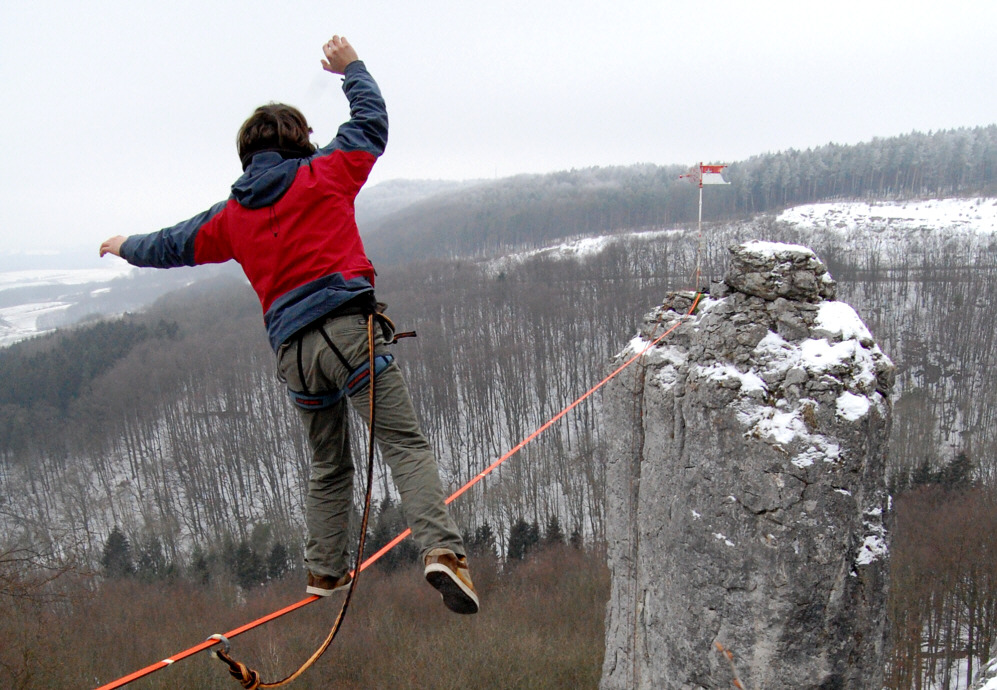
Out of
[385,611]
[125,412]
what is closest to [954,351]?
[385,611]

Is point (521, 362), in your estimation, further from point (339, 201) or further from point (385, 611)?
point (339, 201)

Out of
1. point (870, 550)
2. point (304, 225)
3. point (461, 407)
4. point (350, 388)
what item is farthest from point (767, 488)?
point (461, 407)

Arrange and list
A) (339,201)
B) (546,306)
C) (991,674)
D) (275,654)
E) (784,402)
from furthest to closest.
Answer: (546,306) → (275,654) → (784,402) → (991,674) → (339,201)

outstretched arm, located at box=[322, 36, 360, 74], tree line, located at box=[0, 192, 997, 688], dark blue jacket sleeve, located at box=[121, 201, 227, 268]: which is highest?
outstretched arm, located at box=[322, 36, 360, 74]

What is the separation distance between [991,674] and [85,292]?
202005 millimetres

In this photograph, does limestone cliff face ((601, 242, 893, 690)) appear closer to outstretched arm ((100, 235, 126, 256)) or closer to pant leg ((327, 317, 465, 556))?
pant leg ((327, 317, 465, 556))

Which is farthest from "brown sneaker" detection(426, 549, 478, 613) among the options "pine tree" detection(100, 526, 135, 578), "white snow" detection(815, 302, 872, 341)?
"pine tree" detection(100, 526, 135, 578)

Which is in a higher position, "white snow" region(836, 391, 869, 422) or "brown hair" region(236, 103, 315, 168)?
"brown hair" region(236, 103, 315, 168)

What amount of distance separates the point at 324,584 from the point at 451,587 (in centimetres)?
111

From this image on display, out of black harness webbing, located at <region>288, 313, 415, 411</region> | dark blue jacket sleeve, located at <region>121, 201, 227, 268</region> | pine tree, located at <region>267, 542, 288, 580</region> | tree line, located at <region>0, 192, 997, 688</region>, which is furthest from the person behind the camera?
tree line, located at <region>0, 192, 997, 688</region>

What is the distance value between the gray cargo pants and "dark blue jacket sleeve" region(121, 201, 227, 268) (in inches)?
34.5

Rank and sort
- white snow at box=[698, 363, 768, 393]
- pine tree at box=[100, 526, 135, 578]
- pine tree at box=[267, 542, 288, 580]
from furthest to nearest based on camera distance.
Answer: pine tree at box=[100, 526, 135, 578]
pine tree at box=[267, 542, 288, 580]
white snow at box=[698, 363, 768, 393]

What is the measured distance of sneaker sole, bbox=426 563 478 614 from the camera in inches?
138

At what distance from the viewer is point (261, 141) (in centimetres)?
392
